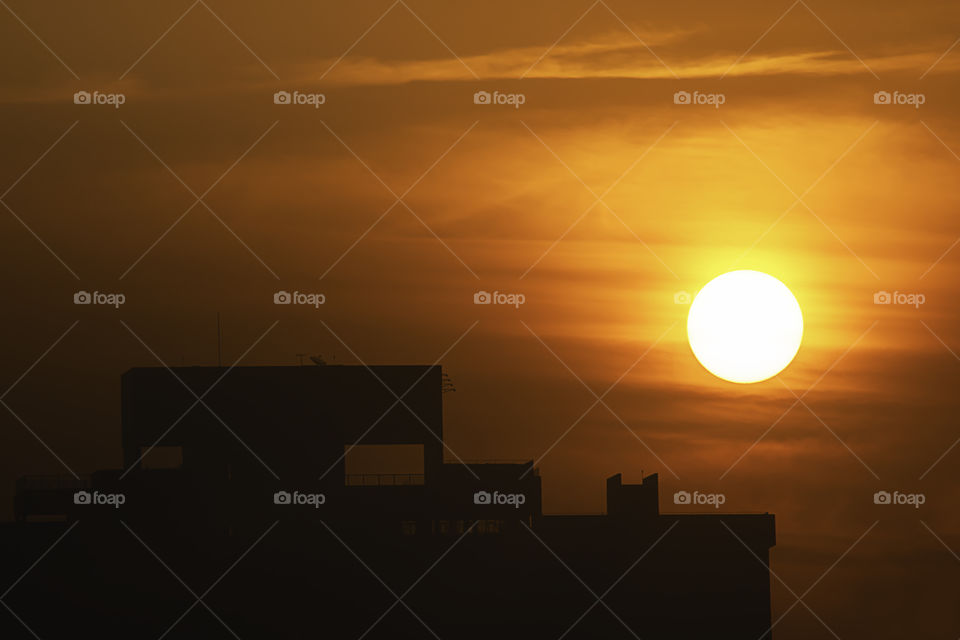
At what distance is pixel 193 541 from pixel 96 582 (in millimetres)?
3665

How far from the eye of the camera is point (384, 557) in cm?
5056

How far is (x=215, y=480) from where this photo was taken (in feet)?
173

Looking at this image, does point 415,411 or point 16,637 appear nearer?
point 16,637

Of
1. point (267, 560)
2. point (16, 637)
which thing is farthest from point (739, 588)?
point (16, 637)

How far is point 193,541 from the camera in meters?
50.6

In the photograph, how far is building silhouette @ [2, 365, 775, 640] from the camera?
164 ft

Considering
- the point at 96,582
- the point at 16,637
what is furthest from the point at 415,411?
the point at 16,637

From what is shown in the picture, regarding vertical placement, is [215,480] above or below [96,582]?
above

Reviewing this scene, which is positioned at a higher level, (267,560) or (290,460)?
(290,460)

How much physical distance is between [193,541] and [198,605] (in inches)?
90.1

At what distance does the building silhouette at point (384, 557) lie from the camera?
50062mm

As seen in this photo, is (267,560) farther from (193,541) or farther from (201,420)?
(201,420)

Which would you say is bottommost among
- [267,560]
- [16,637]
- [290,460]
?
[16,637]

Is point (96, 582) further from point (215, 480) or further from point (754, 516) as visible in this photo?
point (754, 516)
